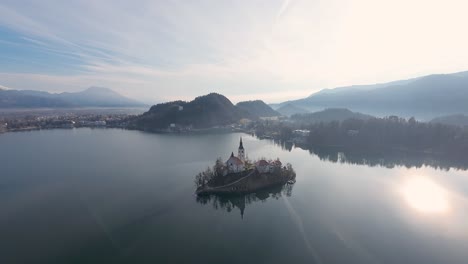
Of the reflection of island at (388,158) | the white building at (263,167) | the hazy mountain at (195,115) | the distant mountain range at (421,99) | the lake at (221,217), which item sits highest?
the distant mountain range at (421,99)

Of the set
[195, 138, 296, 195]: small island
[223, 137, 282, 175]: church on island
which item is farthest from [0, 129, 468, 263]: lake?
[223, 137, 282, 175]: church on island

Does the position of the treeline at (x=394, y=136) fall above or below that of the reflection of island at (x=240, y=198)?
above

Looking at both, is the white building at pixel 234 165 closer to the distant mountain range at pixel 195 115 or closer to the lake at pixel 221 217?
the lake at pixel 221 217

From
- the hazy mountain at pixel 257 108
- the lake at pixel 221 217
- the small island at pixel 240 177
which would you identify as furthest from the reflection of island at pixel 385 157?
the hazy mountain at pixel 257 108

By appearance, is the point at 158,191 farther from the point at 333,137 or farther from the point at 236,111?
the point at 236,111

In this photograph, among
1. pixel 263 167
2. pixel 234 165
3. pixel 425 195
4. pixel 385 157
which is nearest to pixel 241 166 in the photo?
pixel 234 165

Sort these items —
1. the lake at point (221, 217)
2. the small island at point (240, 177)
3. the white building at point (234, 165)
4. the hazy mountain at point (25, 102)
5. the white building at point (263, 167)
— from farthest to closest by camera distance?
the hazy mountain at point (25, 102) < the white building at point (263, 167) < the white building at point (234, 165) < the small island at point (240, 177) < the lake at point (221, 217)
